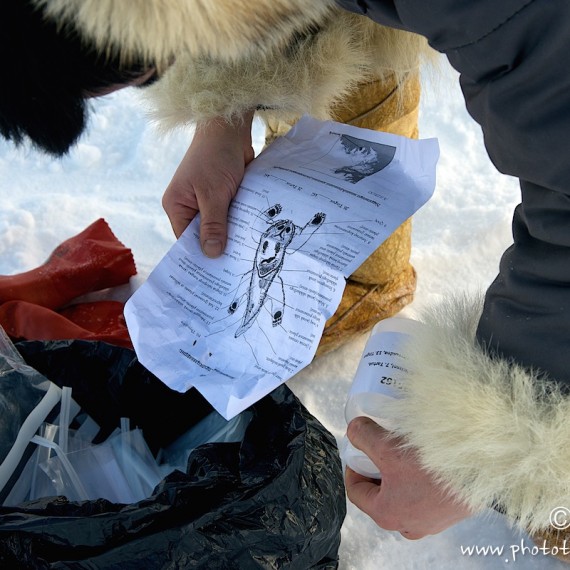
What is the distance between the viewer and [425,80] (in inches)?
39.6

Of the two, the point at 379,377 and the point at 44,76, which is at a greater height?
the point at 44,76

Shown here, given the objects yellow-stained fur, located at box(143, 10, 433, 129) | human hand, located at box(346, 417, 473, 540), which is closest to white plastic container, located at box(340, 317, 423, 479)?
human hand, located at box(346, 417, 473, 540)

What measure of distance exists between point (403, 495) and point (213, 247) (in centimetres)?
39

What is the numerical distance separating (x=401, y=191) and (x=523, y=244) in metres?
0.29

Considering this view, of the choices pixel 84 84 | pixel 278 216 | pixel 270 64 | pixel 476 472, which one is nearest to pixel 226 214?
pixel 278 216

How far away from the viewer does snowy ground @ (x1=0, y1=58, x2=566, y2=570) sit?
907mm

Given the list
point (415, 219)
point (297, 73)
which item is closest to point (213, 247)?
point (297, 73)

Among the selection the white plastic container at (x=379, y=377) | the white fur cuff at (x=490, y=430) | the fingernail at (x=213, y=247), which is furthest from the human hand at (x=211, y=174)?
the white fur cuff at (x=490, y=430)

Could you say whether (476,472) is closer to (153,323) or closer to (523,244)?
(523,244)

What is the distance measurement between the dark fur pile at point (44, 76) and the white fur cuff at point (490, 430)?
1.34 feet

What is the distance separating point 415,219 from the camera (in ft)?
5.02

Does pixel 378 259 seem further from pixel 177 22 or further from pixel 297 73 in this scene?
pixel 177 22

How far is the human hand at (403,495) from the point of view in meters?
0.67

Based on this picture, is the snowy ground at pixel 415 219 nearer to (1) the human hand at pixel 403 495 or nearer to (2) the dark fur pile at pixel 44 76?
(1) the human hand at pixel 403 495
